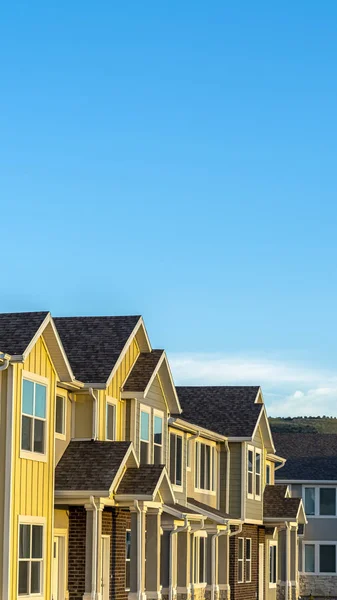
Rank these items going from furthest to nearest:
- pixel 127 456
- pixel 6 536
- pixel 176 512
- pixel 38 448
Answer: pixel 176 512 < pixel 127 456 < pixel 38 448 < pixel 6 536

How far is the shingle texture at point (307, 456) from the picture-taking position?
59.1m

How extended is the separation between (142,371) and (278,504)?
17.6m

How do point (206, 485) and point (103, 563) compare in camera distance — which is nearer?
point (103, 563)

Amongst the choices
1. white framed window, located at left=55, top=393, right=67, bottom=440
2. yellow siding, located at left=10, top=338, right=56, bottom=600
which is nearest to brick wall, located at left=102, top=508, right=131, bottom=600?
white framed window, located at left=55, top=393, right=67, bottom=440

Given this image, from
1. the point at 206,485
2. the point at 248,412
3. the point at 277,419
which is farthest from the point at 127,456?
the point at 277,419

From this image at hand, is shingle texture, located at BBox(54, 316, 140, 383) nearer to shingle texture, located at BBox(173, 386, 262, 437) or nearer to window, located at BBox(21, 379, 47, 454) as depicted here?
window, located at BBox(21, 379, 47, 454)

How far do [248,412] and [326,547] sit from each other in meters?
17.3

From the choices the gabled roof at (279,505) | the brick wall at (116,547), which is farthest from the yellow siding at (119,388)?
the gabled roof at (279,505)

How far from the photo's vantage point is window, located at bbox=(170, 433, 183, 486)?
36.1m

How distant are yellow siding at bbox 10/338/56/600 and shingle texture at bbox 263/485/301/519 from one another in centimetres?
2179

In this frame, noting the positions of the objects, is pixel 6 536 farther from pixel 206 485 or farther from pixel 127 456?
pixel 206 485

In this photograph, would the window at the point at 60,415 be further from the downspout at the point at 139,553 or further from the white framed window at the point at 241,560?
the white framed window at the point at 241,560

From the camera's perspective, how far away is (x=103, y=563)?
2931 centimetres

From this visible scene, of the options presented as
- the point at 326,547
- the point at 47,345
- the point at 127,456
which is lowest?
the point at 326,547
